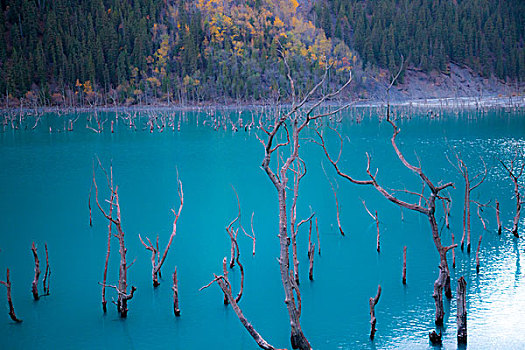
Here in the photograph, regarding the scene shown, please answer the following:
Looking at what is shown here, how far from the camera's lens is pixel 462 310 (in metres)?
10.2

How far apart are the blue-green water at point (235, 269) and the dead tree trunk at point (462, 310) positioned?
32cm

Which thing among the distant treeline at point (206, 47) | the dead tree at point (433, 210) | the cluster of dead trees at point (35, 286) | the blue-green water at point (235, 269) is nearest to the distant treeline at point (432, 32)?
the distant treeline at point (206, 47)

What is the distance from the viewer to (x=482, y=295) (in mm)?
13523

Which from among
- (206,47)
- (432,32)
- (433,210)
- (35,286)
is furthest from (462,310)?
(432,32)

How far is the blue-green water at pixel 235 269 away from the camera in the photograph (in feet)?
38.9

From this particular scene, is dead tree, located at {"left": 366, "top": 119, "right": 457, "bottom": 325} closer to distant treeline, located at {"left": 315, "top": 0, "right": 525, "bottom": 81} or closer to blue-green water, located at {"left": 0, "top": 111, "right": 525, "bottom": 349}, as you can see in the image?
blue-green water, located at {"left": 0, "top": 111, "right": 525, "bottom": 349}

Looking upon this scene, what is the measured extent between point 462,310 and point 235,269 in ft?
21.9

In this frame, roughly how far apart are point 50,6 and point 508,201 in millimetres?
112043

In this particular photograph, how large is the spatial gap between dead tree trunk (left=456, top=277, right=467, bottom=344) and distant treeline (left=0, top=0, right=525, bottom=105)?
76.2 meters

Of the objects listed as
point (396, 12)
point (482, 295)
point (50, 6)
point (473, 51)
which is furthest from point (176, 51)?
point (482, 295)

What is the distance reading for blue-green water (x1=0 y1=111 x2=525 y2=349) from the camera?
11844 mm

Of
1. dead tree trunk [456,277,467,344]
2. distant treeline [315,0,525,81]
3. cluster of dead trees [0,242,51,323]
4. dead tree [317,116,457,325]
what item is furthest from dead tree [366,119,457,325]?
distant treeline [315,0,525,81]

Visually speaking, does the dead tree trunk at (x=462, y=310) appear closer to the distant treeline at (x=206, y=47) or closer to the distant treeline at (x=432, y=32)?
the distant treeline at (x=206, y=47)

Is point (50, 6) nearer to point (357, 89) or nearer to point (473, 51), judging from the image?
point (357, 89)
